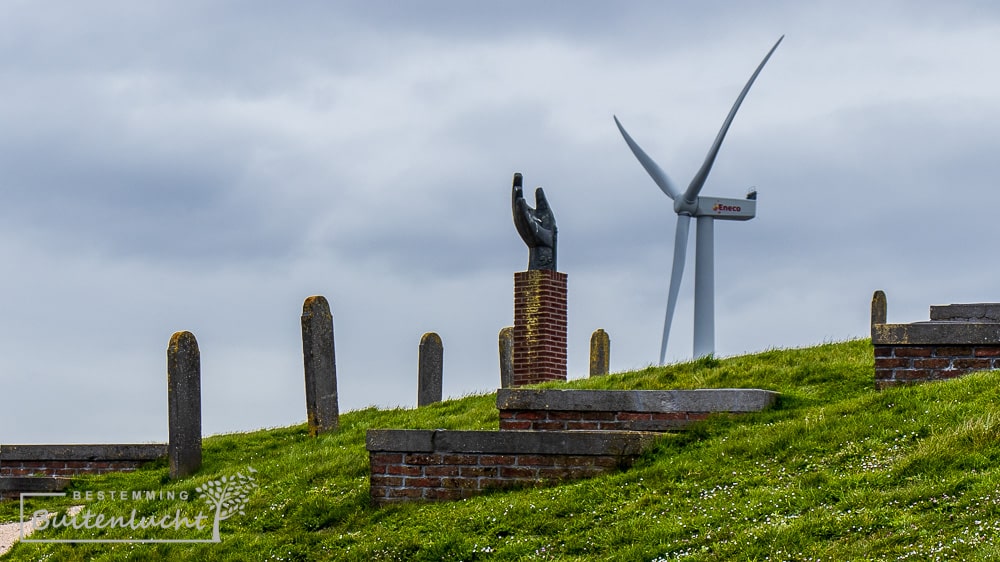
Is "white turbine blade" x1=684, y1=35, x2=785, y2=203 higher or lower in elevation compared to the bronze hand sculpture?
higher

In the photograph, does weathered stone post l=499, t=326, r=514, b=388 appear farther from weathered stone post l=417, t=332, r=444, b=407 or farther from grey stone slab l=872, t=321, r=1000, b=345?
grey stone slab l=872, t=321, r=1000, b=345

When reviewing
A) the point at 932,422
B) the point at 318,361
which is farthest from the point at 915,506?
the point at 318,361

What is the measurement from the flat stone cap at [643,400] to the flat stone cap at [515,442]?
0.56 meters

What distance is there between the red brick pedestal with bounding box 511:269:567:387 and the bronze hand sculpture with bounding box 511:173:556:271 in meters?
0.33

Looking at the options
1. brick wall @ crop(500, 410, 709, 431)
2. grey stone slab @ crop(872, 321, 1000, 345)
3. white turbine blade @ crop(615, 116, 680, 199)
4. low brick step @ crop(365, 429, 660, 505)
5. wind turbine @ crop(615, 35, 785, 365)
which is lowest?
low brick step @ crop(365, 429, 660, 505)

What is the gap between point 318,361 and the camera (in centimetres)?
1730

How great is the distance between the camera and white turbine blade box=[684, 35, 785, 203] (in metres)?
23.7

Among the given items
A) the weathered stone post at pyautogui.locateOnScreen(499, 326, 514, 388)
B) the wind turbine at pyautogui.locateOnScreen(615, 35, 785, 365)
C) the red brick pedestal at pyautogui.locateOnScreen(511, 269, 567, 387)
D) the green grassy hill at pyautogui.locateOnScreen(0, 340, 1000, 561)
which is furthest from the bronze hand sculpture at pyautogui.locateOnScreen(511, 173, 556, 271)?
the green grassy hill at pyautogui.locateOnScreen(0, 340, 1000, 561)

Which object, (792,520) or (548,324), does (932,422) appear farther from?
(548,324)

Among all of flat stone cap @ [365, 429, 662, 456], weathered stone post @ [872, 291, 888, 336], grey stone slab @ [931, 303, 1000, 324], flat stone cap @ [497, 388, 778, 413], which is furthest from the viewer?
weathered stone post @ [872, 291, 888, 336]

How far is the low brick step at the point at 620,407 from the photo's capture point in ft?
39.4

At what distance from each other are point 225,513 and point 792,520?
6.26 m

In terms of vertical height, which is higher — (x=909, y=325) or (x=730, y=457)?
(x=909, y=325)

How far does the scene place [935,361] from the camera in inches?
490
